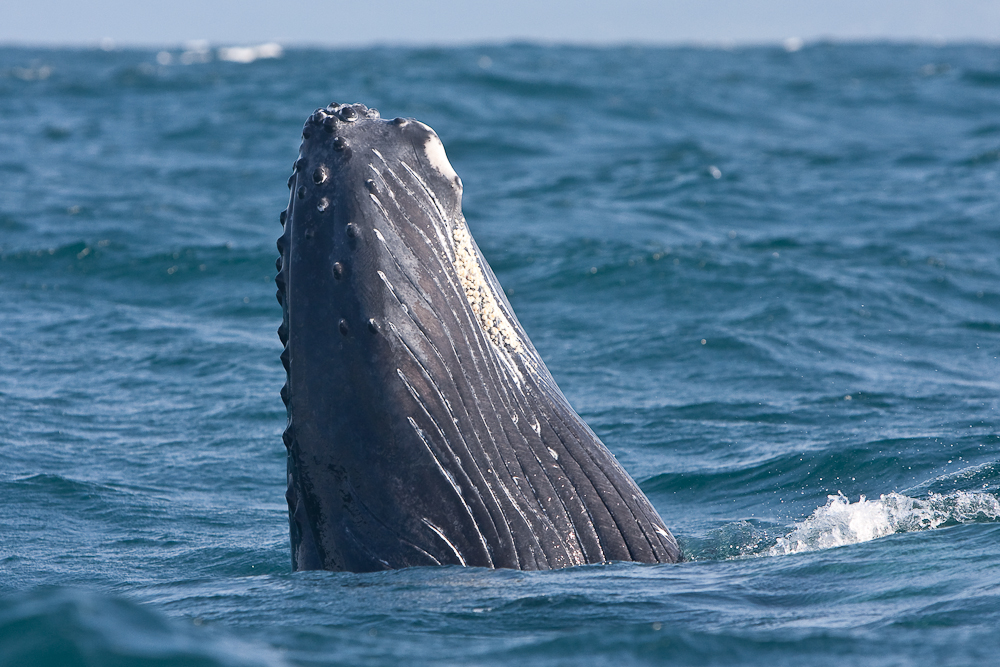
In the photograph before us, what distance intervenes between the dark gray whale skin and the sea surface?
0.20 metres

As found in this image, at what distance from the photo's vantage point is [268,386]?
12414 millimetres

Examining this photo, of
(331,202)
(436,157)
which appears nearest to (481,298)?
(436,157)

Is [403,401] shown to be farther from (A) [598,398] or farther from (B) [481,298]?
(A) [598,398]

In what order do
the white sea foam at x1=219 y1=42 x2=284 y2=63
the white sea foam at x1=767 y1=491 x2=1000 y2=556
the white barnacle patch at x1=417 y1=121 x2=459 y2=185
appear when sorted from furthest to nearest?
the white sea foam at x1=219 y1=42 x2=284 y2=63, the white sea foam at x1=767 y1=491 x2=1000 y2=556, the white barnacle patch at x1=417 y1=121 x2=459 y2=185

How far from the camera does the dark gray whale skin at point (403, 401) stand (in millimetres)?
5215

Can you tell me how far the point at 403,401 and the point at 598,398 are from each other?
22.1 ft

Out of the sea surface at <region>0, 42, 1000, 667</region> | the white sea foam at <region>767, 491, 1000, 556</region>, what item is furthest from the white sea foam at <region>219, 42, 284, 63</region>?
the white sea foam at <region>767, 491, 1000, 556</region>

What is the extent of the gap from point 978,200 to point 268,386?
49.6 feet

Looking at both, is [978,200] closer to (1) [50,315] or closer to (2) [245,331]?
(2) [245,331]

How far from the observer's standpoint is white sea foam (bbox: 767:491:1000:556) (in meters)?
6.89

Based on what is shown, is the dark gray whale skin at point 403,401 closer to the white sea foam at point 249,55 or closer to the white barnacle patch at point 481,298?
the white barnacle patch at point 481,298

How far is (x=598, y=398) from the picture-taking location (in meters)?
11.8

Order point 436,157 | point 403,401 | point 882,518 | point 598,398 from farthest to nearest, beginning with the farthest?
point 598,398 < point 882,518 < point 436,157 < point 403,401

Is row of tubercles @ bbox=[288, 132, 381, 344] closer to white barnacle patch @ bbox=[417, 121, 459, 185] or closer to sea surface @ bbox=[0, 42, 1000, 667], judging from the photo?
white barnacle patch @ bbox=[417, 121, 459, 185]
